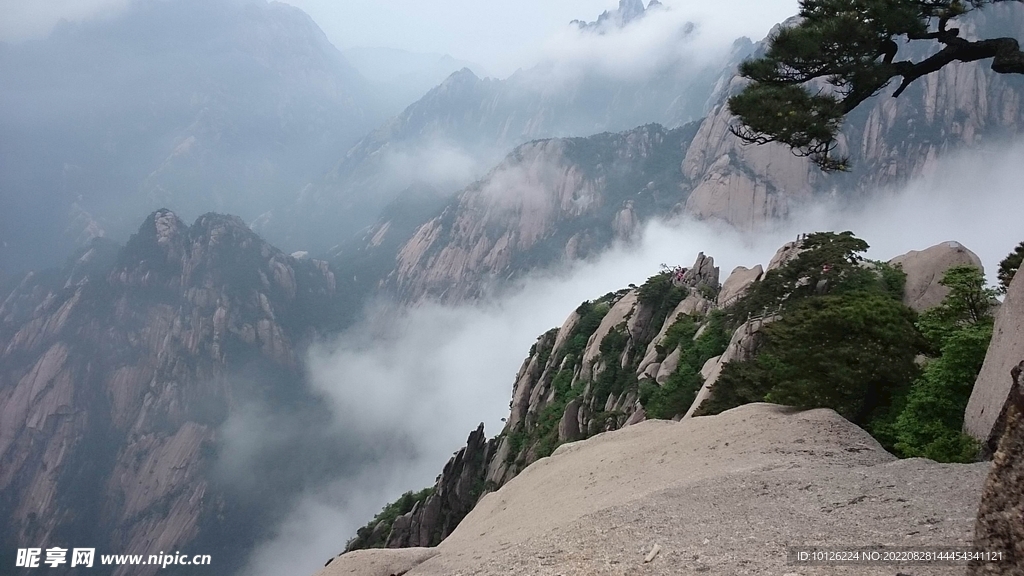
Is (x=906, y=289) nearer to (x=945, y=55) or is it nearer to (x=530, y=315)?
(x=945, y=55)

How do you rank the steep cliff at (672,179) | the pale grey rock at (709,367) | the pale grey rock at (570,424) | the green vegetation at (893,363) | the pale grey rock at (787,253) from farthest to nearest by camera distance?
the steep cliff at (672,179) < the pale grey rock at (570,424) < the pale grey rock at (787,253) < the pale grey rock at (709,367) < the green vegetation at (893,363)

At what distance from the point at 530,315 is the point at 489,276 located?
18.7m

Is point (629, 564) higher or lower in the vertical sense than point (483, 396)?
lower

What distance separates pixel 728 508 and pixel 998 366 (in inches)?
253

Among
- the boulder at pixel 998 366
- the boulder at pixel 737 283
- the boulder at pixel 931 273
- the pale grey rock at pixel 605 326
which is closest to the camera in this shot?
the boulder at pixel 998 366

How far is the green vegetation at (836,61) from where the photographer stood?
30.9 ft

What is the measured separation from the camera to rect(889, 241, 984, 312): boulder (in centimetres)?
2344

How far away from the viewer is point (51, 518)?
115000 millimetres

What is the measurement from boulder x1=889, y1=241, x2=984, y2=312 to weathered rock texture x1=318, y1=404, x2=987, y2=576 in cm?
1352

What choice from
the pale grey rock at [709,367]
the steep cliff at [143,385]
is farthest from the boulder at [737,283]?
the steep cliff at [143,385]

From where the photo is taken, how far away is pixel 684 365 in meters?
28.7

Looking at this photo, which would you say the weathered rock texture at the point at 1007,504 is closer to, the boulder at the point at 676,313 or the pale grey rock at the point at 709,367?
the pale grey rock at the point at 709,367

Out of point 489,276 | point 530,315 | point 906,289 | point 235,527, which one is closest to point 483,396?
point 530,315

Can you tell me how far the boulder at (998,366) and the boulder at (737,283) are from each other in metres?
22.7
